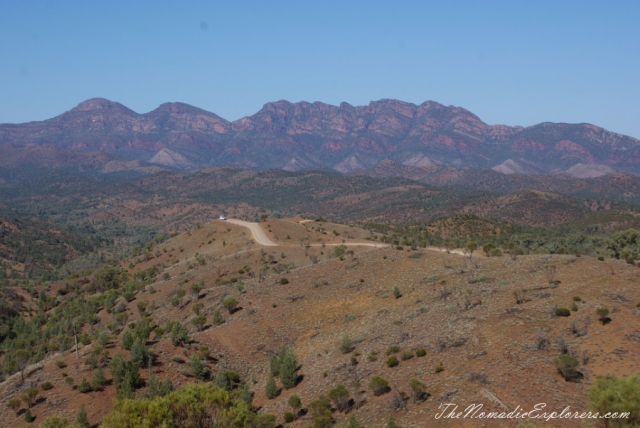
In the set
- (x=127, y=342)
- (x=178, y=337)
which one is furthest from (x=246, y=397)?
(x=127, y=342)

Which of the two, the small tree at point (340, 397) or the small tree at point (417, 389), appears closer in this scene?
the small tree at point (417, 389)

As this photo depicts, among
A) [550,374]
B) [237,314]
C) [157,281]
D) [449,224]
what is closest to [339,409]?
[550,374]

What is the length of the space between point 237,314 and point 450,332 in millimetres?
21956

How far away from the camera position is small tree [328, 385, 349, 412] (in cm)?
2794

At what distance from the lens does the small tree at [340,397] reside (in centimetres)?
2794

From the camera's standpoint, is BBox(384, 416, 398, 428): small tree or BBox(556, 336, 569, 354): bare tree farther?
BBox(556, 336, 569, 354): bare tree

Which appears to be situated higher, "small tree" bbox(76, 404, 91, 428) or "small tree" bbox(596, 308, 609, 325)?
"small tree" bbox(596, 308, 609, 325)

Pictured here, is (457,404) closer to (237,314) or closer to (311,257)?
(237,314)

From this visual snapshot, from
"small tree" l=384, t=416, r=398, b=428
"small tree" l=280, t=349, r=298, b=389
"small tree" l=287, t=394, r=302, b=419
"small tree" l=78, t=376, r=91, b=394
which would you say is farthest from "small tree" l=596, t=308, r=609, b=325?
"small tree" l=78, t=376, r=91, b=394

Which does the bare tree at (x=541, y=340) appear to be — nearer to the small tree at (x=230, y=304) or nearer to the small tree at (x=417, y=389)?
the small tree at (x=417, y=389)

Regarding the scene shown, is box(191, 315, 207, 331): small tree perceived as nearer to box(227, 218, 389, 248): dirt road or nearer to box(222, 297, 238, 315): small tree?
box(222, 297, 238, 315): small tree

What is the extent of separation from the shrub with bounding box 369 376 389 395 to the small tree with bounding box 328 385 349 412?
1527 mm

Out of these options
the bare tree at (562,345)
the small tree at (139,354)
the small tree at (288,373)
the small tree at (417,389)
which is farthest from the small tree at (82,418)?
the bare tree at (562,345)

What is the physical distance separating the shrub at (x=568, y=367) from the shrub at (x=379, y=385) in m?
9.00
